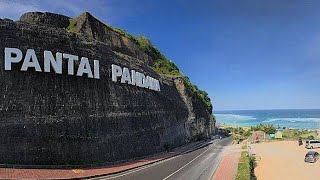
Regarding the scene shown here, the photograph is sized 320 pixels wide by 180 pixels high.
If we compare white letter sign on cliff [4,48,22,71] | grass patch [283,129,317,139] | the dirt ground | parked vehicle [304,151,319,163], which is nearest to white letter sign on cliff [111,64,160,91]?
white letter sign on cliff [4,48,22,71]

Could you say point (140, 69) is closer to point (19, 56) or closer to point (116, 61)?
point (116, 61)

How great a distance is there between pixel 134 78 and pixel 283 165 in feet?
58.3

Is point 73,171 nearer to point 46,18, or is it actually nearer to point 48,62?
point 48,62

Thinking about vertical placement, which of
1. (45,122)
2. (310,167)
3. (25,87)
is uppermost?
(25,87)

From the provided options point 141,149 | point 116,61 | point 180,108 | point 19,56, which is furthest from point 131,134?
point 180,108

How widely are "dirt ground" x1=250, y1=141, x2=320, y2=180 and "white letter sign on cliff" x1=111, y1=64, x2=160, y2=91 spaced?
14.1 metres

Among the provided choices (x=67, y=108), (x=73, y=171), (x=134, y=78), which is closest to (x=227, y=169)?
(x=134, y=78)

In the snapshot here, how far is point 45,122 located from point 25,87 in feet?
8.65

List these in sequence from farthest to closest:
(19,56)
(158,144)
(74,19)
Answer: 1. (158,144)
2. (74,19)
3. (19,56)

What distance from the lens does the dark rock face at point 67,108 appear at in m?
24.2

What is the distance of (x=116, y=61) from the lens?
113 ft

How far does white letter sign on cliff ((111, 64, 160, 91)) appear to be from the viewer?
33.2 meters

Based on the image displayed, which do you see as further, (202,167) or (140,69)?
(140,69)

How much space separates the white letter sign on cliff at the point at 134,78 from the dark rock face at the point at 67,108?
571 mm
